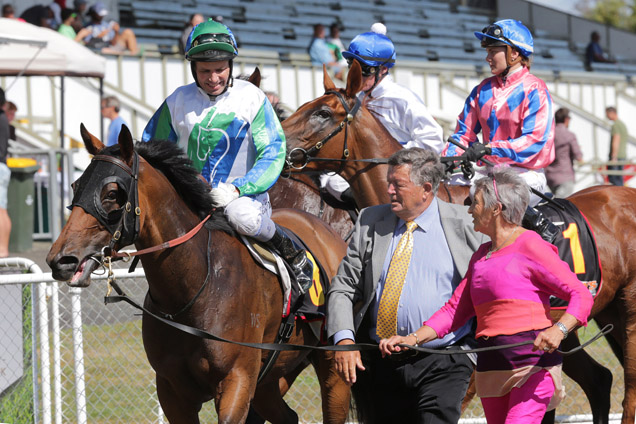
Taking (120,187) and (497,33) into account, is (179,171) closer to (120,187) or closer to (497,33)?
(120,187)

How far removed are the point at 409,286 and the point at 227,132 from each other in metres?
1.14

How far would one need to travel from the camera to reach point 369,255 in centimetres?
369

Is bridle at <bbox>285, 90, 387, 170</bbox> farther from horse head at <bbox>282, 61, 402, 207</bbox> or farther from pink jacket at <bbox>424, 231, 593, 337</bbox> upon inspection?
pink jacket at <bbox>424, 231, 593, 337</bbox>

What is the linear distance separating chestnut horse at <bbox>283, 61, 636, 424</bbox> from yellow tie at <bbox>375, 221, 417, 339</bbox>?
1.60 m

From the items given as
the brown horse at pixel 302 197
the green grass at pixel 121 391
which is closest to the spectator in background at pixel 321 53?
the green grass at pixel 121 391

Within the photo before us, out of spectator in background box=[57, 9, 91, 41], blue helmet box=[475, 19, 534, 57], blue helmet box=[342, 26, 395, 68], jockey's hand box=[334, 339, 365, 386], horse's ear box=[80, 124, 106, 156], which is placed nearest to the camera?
jockey's hand box=[334, 339, 365, 386]

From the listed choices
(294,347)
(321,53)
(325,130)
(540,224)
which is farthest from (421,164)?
(321,53)

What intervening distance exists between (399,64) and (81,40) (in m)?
5.58

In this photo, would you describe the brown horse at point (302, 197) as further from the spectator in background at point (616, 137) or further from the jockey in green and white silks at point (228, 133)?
the spectator in background at point (616, 137)

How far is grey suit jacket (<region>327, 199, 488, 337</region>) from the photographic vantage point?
A: 11.8ft

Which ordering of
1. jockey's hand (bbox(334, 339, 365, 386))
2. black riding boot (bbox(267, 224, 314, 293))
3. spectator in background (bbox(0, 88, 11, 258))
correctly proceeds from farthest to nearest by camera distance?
spectator in background (bbox(0, 88, 11, 258)) < black riding boot (bbox(267, 224, 314, 293)) < jockey's hand (bbox(334, 339, 365, 386))

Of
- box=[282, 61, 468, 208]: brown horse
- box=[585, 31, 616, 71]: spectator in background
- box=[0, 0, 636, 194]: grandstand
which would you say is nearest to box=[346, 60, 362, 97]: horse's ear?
box=[282, 61, 468, 208]: brown horse

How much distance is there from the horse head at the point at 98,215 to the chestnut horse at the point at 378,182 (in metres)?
1.90

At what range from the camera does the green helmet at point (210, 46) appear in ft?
13.2
